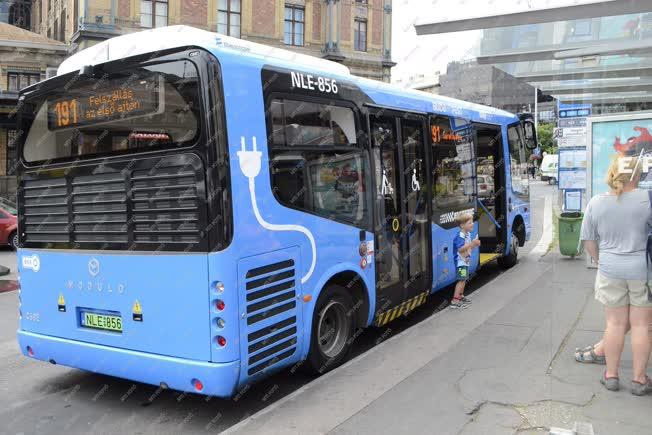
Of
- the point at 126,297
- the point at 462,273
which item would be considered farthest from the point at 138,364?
the point at 462,273

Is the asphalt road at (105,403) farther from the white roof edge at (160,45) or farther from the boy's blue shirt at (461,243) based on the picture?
the white roof edge at (160,45)

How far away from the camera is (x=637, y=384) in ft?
14.1

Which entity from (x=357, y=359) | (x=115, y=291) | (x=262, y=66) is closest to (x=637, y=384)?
(x=357, y=359)

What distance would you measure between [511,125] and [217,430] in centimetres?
868

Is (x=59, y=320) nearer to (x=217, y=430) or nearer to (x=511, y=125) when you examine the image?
(x=217, y=430)

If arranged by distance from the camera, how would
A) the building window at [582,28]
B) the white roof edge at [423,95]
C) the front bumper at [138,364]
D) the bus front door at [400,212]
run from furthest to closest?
the building window at [582,28]
the white roof edge at [423,95]
the bus front door at [400,212]
the front bumper at [138,364]

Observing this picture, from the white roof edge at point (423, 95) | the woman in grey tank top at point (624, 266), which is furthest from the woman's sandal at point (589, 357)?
the white roof edge at point (423, 95)

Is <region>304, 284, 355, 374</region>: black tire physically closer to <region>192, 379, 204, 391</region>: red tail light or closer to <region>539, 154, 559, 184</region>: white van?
<region>192, 379, 204, 391</region>: red tail light

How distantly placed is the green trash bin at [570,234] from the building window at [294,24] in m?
33.6

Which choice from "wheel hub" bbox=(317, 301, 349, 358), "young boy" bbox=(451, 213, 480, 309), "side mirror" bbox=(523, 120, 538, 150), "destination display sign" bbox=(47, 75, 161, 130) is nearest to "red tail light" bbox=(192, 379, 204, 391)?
"wheel hub" bbox=(317, 301, 349, 358)

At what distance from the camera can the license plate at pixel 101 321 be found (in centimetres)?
457

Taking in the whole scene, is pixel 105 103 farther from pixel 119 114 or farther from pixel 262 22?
pixel 262 22

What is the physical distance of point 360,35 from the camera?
44.7m

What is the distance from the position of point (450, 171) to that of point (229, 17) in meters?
34.3
